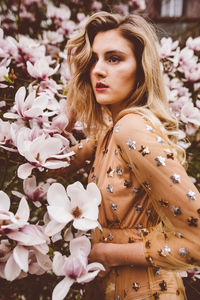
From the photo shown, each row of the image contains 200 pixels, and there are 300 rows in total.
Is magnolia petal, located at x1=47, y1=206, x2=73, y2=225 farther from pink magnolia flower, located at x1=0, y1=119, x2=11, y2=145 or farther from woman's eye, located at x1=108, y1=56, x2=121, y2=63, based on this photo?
woman's eye, located at x1=108, y1=56, x2=121, y2=63

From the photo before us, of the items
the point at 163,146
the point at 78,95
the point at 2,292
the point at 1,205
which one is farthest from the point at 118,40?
the point at 2,292

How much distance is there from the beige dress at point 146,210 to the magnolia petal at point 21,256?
1.38 ft

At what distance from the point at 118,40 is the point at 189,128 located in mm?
699

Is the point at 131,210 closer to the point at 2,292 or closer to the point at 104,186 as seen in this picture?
the point at 104,186

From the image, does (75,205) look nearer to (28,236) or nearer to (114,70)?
(28,236)

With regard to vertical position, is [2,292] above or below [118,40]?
below

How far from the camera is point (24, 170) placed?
904 mm

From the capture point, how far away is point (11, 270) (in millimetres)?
760

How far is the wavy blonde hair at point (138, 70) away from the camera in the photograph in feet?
4.10

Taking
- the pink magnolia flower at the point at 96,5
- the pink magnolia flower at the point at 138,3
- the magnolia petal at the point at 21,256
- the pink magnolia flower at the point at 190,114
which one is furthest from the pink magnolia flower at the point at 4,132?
the pink magnolia flower at the point at 138,3

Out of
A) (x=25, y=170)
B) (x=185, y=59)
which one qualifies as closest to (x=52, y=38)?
(x=185, y=59)

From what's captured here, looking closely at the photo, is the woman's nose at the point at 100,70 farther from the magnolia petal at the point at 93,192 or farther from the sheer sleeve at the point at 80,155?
the magnolia petal at the point at 93,192

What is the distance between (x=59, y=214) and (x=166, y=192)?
33 cm

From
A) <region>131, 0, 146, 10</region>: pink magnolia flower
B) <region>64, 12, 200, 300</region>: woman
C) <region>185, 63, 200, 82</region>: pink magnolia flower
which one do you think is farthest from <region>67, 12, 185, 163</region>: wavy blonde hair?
<region>131, 0, 146, 10</region>: pink magnolia flower
